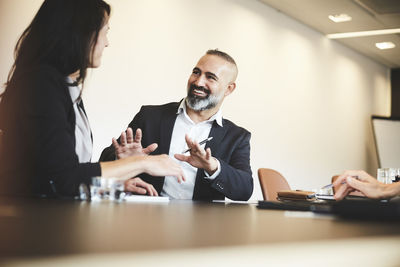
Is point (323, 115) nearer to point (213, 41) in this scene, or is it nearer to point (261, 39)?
point (261, 39)

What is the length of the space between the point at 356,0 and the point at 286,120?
1.98 metres

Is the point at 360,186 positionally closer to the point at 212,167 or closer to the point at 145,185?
the point at 212,167

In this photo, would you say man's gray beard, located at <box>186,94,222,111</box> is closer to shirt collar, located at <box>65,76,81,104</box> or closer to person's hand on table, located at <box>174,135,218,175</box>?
person's hand on table, located at <box>174,135,218,175</box>

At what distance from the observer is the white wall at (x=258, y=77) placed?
17.0 ft

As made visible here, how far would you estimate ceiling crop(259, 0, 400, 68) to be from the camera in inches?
281

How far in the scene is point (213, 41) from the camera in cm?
650

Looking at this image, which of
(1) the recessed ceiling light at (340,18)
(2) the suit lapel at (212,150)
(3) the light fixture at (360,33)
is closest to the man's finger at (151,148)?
(2) the suit lapel at (212,150)

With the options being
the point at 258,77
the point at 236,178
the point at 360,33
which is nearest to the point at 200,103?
the point at 236,178

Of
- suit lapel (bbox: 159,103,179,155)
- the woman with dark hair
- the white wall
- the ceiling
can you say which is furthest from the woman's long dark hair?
the ceiling

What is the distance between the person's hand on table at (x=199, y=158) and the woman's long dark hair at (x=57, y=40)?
596 mm

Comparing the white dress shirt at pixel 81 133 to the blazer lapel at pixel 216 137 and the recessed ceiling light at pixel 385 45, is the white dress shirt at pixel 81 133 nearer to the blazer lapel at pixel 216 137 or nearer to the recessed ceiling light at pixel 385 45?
the blazer lapel at pixel 216 137

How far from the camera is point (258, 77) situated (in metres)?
7.30

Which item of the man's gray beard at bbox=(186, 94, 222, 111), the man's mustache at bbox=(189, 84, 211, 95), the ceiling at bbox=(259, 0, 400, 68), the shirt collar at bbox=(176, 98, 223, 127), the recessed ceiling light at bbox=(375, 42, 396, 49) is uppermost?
the ceiling at bbox=(259, 0, 400, 68)

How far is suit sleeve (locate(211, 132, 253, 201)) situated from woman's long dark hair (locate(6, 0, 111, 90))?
92 cm
